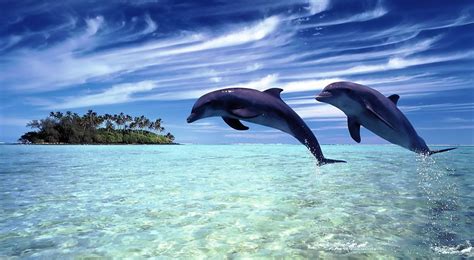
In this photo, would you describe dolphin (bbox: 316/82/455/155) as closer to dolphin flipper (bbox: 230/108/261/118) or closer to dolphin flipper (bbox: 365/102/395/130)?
dolphin flipper (bbox: 365/102/395/130)

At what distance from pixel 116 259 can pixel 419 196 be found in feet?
45.1

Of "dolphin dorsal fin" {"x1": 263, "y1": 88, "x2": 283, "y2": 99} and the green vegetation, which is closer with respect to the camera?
"dolphin dorsal fin" {"x1": 263, "y1": 88, "x2": 283, "y2": 99}

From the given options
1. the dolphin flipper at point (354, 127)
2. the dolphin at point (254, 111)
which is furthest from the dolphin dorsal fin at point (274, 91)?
the dolphin flipper at point (354, 127)

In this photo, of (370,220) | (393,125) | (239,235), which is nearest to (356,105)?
(393,125)

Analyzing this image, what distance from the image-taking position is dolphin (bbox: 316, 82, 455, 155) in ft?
8.88

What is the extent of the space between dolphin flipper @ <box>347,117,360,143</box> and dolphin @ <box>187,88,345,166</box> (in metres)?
0.53

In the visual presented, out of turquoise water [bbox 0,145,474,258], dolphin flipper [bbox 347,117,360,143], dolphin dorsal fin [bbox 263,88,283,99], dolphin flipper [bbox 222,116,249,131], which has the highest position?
dolphin dorsal fin [bbox 263,88,283,99]

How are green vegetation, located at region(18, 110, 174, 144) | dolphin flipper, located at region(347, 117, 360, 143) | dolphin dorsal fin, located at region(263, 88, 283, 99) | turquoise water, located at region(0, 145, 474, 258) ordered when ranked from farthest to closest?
green vegetation, located at region(18, 110, 174, 144), turquoise water, located at region(0, 145, 474, 258), dolphin dorsal fin, located at region(263, 88, 283, 99), dolphin flipper, located at region(347, 117, 360, 143)

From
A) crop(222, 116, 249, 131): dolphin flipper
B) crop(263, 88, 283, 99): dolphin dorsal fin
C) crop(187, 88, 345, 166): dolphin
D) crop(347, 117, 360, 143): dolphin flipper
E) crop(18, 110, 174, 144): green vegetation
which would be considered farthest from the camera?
crop(18, 110, 174, 144): green vegetation

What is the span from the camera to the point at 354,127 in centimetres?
296

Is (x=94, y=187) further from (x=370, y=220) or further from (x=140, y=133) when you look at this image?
(x=140, y=133)

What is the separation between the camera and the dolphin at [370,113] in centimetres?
271

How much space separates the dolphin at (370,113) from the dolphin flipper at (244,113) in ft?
1.69

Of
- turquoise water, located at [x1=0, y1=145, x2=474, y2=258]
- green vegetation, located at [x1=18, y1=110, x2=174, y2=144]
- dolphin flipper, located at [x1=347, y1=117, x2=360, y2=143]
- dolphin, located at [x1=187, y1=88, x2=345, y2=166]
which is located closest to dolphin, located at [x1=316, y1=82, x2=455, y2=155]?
dolphin flipper, located at [x1=347, y1=117, x2=360, y2=143]
